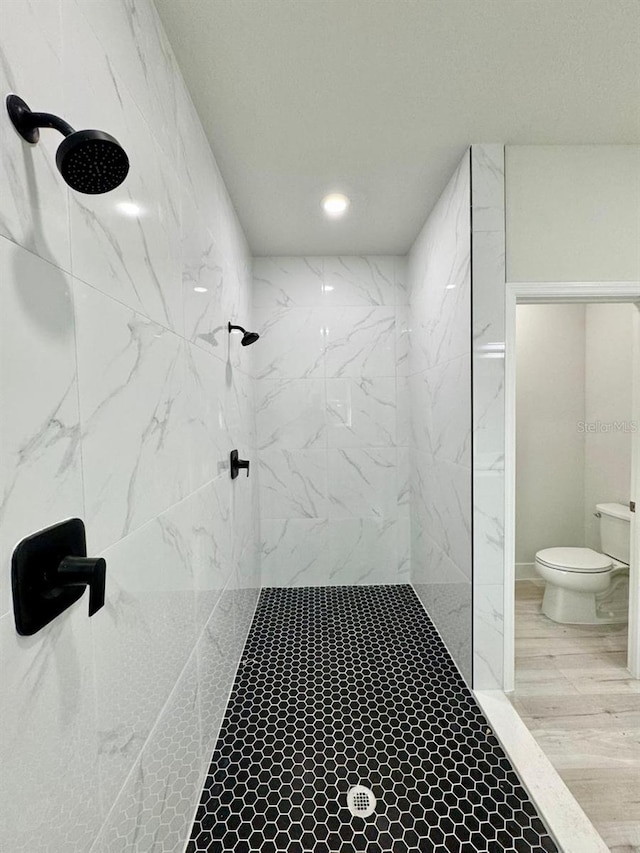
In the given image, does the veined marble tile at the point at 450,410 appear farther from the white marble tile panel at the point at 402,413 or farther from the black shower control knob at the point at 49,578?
the black shower control knob at the point at 49,578

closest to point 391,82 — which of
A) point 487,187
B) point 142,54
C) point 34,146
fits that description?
point 487,187

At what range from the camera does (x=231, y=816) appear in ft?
4.25

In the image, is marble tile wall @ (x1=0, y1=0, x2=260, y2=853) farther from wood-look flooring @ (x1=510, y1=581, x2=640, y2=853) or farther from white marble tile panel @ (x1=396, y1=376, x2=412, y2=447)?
white marble tile panel @ (x1=396, y1=376, x2=412, y2=447)

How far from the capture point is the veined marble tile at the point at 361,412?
2.99 metres

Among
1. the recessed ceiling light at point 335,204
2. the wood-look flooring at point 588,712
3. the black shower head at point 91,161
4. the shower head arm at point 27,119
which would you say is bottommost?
the wood-look flooring at point 588,712

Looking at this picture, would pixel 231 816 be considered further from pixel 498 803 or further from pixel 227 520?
pixel 227 520

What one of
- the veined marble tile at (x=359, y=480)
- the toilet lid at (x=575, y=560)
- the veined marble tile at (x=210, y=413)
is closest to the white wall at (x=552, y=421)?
the toilet lid at (x=575, y=560)

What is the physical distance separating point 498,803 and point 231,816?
0.86 m

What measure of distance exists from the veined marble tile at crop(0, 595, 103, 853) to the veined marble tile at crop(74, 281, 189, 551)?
0.60 feet

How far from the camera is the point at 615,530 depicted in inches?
109

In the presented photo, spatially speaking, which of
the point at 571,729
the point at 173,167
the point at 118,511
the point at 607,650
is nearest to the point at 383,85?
the point at 173,167

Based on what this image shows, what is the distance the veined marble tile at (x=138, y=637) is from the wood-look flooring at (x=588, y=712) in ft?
4.68

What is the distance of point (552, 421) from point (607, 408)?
1.24 feet

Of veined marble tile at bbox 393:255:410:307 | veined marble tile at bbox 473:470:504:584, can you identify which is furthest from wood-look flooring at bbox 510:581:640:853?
veined marble tile at bbox 393:255:410:307
